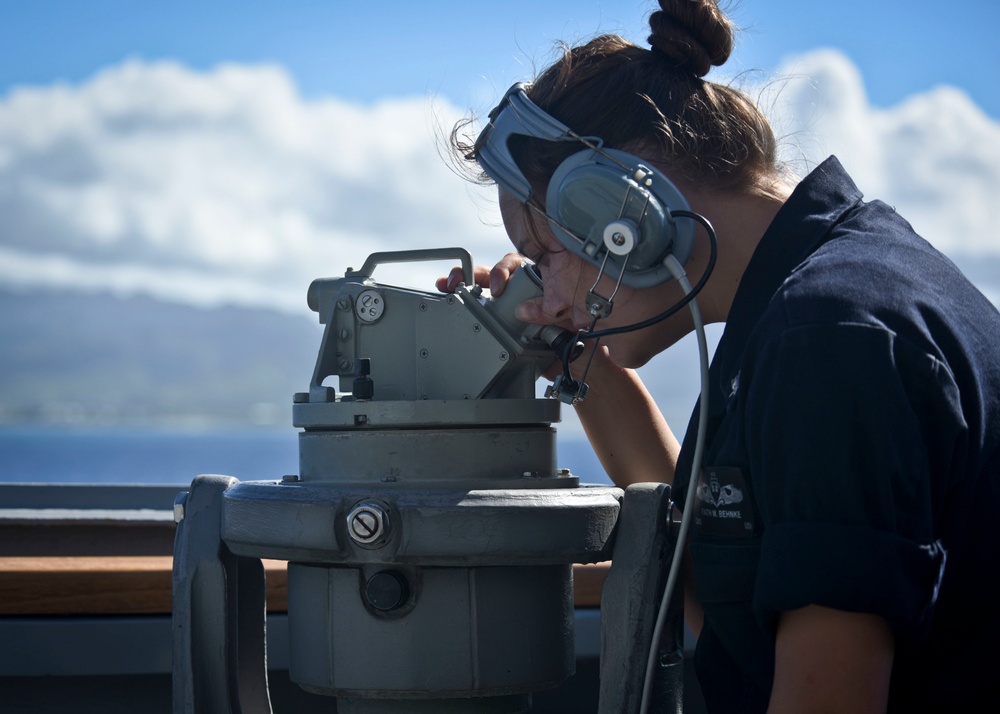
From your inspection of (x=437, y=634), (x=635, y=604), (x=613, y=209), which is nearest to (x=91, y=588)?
(x=437, y=634)

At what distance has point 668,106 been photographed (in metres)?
1.23

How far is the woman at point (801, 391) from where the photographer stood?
0.85 m

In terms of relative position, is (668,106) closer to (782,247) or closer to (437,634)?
(782,247)

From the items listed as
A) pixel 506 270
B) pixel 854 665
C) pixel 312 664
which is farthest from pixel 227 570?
pixel 854 665

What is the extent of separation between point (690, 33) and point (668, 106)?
13cm

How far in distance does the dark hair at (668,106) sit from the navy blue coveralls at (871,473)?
0.69ft

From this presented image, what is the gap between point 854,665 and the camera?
0.85 metres

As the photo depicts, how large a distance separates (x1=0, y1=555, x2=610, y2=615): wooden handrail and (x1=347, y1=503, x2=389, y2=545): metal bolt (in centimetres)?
→ 83

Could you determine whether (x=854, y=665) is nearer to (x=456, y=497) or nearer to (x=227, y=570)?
(x=456, y=497)

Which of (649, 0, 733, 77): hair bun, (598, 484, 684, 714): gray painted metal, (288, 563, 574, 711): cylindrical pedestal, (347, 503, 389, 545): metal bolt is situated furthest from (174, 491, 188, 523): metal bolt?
(649, 0, 733, 77): hair bun

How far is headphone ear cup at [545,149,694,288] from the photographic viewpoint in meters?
1.14

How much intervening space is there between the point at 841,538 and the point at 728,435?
0.19 m

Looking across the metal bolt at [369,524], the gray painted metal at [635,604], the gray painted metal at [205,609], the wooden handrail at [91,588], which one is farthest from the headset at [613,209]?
the wooden handrail at [91,588]

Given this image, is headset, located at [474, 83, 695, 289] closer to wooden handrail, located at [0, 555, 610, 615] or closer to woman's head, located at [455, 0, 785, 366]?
woman's head, located at [455, 0, 785, 366]
